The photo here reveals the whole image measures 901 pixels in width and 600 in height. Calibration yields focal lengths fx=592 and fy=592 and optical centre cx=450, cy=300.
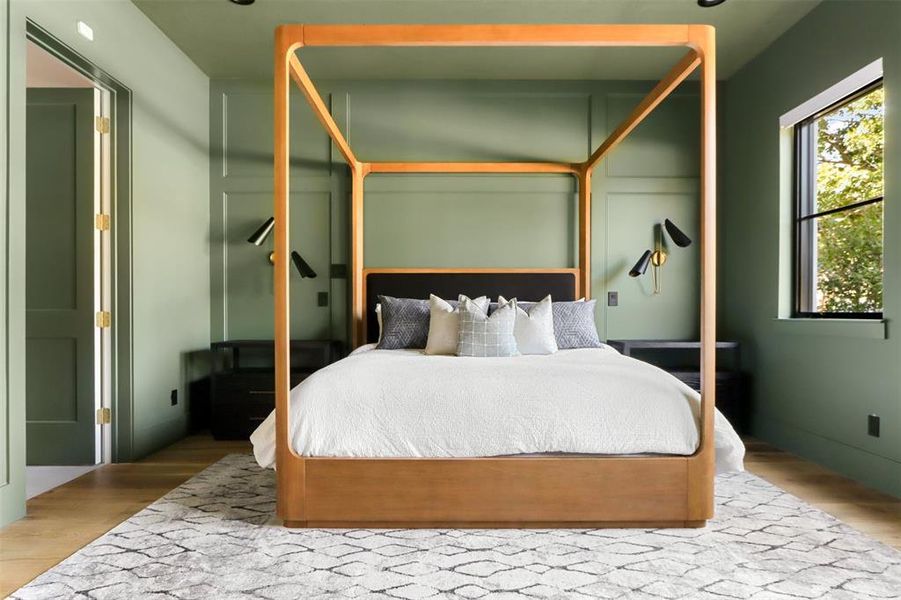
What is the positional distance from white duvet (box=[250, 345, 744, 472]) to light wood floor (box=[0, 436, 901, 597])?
29.5 inches

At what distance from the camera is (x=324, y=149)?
15.4 feet

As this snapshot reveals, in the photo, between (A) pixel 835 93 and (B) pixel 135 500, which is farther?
(A) pixel 835 93

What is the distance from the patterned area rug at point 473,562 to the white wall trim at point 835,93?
236cm

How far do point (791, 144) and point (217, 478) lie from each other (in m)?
4.18

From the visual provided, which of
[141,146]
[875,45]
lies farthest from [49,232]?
[875,45]

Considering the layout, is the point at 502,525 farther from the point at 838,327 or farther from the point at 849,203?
the point at 849,203

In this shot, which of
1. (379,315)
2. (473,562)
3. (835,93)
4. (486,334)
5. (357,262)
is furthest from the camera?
(357,262)

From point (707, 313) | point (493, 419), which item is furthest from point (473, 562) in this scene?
point (707, 313)

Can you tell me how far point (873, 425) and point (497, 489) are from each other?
216cm

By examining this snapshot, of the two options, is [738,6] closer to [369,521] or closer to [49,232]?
[369,521]

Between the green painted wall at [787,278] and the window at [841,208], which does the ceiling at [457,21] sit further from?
the window at [841,208]

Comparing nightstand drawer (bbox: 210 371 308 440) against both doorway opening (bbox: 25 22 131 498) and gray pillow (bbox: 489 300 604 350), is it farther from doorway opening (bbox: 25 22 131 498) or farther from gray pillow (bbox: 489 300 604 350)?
gray pillow (bbox: 489 300 604 350)

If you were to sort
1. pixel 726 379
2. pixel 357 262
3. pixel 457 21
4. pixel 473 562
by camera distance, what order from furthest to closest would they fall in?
pixel 357 262
pixel 726 379
pixel 457 21
pixel 473 562

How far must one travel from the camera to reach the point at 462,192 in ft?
15.3
